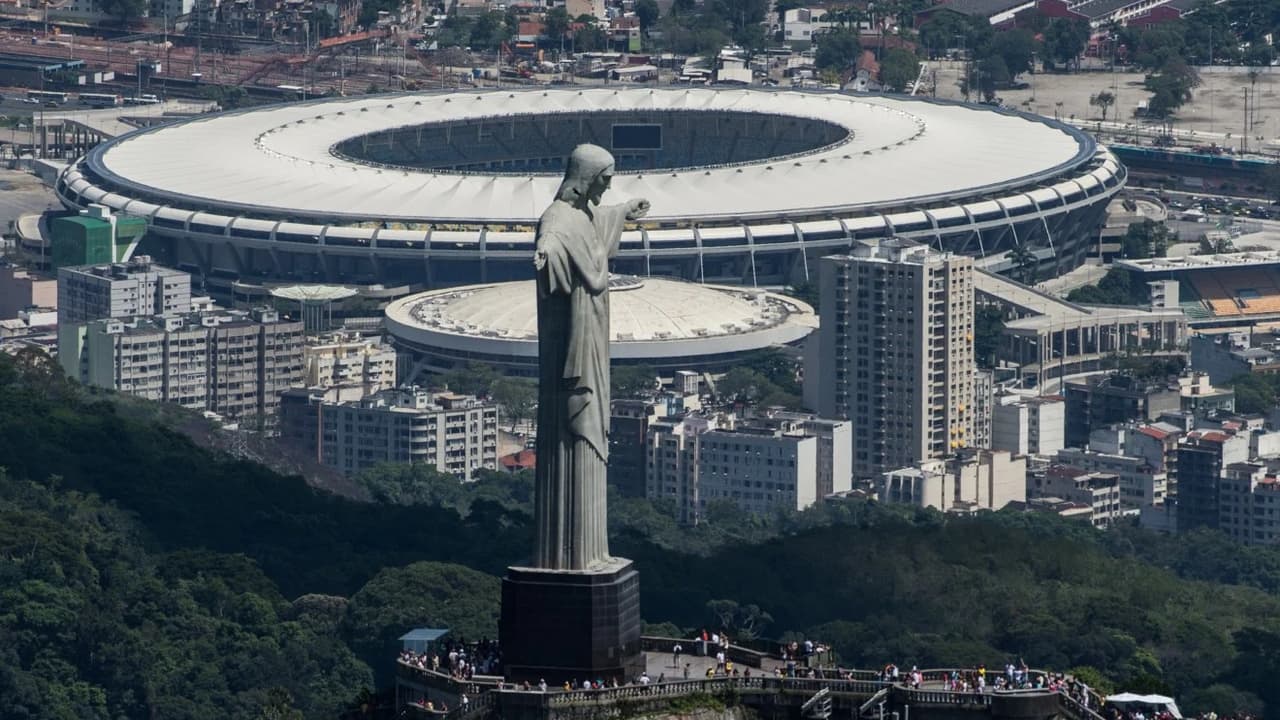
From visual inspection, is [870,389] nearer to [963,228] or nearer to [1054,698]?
[963,228]

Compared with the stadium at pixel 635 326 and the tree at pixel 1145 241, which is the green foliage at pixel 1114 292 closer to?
the tree at pixel 1145 241

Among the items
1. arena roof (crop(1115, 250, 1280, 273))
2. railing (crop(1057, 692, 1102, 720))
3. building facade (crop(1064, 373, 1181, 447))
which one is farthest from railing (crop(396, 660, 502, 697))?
arena roof (crop(1115, 250, 1280, 273))

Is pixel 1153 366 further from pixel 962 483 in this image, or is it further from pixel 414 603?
pixel 414 603

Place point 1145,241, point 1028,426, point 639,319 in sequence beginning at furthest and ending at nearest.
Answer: point 1145,241 → point 639,319 → point 1028,426

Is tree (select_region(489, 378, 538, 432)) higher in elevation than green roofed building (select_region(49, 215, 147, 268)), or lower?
lower

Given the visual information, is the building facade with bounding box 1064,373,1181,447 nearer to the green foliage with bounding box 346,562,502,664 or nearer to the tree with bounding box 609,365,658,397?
the tree with bounding box 609,365,658,397

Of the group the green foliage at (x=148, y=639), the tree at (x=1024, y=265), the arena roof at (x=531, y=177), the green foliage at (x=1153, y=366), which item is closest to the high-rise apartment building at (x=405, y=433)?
the green foliage at (x=1153, y=366)

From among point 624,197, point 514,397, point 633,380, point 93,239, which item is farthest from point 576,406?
point 93,239
